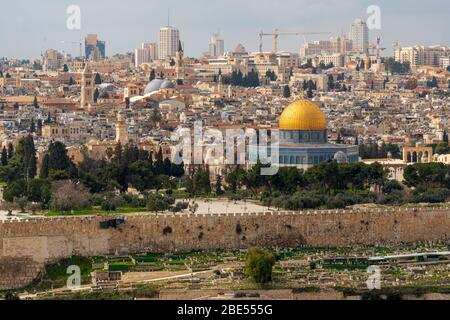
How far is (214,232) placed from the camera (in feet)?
126

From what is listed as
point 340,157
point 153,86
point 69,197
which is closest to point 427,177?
point 340,157

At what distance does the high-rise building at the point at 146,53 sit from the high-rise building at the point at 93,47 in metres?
5.42

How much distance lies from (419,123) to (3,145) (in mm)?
25412

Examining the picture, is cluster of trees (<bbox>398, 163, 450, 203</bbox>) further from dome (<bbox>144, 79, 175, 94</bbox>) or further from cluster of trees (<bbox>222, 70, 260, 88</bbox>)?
cluster of trees (<bbox>222, 70, 260, 88</bbox>)

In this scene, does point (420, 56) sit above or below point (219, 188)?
above

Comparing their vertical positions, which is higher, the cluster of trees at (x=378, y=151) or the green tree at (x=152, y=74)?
the green tree at (x=152, y=74)

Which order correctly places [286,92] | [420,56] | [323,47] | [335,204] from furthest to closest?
1. [323,47]
2. [420,56]
3. [286,92]
4. [335,204]

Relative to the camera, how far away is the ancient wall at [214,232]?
36.9 metres

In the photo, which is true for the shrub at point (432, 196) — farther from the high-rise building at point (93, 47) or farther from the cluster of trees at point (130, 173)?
the high-rise building at point (93, 47)

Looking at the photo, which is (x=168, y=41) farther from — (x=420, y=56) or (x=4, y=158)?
(x=4, y=158)

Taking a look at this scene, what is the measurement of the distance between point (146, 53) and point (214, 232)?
117 metres

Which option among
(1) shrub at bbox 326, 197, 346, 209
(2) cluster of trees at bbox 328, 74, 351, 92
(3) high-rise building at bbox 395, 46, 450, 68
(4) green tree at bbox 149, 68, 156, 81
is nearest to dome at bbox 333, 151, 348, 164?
(1) shrub at bbox 326, 197, 346, 209

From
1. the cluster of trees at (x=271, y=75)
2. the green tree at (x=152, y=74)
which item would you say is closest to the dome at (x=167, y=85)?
the green tree at (x=152, y=74)
